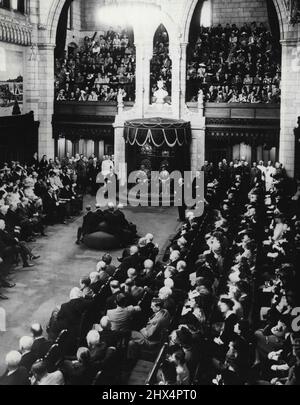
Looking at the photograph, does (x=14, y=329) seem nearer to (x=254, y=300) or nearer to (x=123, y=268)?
(x=123, y=268)

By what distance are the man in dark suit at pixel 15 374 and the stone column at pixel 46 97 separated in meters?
19.1

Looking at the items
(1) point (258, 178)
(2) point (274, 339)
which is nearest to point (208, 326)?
(2) point (274, 339)

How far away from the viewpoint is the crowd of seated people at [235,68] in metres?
23.8

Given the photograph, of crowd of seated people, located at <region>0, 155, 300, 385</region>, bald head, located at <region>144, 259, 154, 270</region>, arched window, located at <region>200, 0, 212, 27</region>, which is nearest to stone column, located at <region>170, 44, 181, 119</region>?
arched window, located at <region>200, 0, 212, 27</region>

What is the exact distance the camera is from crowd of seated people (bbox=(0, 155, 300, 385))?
7426 millimetres

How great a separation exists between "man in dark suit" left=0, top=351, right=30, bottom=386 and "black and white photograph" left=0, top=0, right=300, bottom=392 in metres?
0.02

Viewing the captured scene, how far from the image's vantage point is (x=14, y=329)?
10688 mm

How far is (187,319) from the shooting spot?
8523mm

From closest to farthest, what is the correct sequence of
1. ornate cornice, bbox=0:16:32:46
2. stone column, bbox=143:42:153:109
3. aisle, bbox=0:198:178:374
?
aisle, bbox=0:198:178:374 < ornate cornice, bbox=0:16:32:46 < stone column, bbox=143:42:153:109

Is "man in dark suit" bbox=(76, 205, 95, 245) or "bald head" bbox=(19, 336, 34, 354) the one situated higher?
"man in dark suit" bbox=(76, 205, 95, 245)

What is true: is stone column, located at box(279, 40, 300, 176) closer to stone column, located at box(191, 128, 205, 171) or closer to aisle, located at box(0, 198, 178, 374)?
stone column, located at box(191, 128, 205, 171)

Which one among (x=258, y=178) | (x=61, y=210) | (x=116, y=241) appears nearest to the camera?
(x=116, y=241)

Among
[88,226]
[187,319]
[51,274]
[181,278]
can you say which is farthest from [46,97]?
[187,319]

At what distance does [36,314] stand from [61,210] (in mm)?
7218
